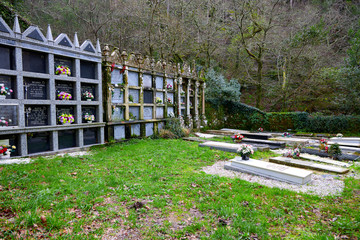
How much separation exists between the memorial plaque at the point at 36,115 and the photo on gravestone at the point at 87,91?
1.31 metres

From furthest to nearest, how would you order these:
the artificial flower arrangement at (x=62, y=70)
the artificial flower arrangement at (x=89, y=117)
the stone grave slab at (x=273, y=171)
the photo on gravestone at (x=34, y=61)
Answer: the artificial flower arrangement at (x=89, y=117), the artificial flower arrangement at (x=62, y=70), the photo on gravestone at (x=34, y=61), the stone grave slab at (x=273, y=171)

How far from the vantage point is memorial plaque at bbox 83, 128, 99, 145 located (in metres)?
7.46

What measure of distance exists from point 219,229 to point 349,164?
588 cm

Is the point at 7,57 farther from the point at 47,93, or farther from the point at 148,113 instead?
the point at 148,113

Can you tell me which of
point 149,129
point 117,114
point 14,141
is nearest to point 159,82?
point 149,129

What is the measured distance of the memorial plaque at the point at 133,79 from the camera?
9.16 m

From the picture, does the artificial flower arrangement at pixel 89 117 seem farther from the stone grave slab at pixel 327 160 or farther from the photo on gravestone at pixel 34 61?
the stone grave slab at pixel 327 160

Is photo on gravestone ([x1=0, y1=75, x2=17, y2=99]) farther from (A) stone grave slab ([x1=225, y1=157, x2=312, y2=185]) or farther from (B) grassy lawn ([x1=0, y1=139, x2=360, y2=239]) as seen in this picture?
(A) stone grave slab ([x1=225, y1=157, x2=312, y2=185])

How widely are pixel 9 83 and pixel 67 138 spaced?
7.18 ft

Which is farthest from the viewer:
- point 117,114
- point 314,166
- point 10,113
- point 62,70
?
point 117,114

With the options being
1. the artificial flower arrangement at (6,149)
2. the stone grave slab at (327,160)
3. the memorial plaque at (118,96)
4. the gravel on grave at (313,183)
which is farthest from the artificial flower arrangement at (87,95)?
the stone grave slab at (327,160)

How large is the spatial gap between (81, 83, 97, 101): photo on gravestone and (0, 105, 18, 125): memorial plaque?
210 cm

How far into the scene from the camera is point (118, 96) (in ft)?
28.3

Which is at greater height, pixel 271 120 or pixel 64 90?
pixel 64 90
